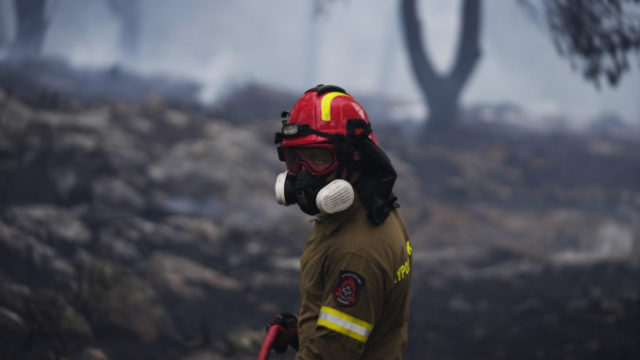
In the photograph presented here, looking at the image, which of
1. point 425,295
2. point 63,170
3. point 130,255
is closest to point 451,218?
point 425,295

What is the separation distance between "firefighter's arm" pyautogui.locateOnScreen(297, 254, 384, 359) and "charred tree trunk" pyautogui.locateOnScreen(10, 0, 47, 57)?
25.9 ft

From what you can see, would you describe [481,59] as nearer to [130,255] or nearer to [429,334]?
[429,334]

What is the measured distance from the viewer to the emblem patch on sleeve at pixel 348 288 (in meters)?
1.79

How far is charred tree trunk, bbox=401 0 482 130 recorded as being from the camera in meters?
10.4

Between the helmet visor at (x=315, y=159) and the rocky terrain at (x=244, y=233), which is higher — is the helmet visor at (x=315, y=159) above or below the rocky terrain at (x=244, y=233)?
below

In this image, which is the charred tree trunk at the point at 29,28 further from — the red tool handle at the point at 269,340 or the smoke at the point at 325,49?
the red tool handle at the point at 269,340

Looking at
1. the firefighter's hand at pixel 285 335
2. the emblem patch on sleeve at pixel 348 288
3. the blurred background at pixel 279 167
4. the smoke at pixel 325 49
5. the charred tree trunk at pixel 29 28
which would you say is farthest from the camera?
the smoke at pixel 325 49

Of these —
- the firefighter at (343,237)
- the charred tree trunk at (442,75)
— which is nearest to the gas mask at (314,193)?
the firefighter at (343,237)

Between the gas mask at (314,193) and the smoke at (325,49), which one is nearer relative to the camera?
the gas mask at (314,193)

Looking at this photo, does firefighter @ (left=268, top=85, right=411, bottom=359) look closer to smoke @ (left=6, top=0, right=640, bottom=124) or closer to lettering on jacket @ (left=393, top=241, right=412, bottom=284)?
lettering on jacket @ (left=393, top=241, right=412, bottom=284)

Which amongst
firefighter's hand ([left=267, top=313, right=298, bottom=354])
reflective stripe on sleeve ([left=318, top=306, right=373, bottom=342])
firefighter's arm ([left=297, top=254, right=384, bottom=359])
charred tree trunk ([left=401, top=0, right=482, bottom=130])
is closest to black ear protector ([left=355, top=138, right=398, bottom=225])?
firefighter's arm ([left=297, top=254, right=384, bottom=359])

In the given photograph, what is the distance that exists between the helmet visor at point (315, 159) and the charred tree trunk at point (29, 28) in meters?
→ 7.51

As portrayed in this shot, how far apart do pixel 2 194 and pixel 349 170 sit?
5.67 m

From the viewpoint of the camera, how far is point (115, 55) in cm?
877
